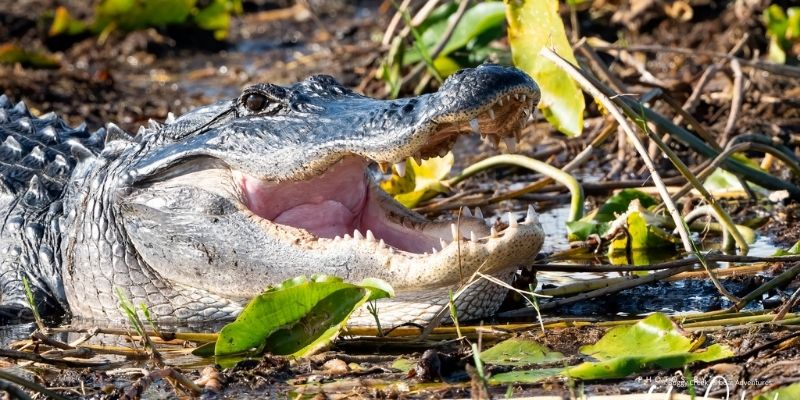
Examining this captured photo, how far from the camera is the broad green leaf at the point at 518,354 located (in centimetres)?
363

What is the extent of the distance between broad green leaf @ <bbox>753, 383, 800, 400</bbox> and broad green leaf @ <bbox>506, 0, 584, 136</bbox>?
219cm

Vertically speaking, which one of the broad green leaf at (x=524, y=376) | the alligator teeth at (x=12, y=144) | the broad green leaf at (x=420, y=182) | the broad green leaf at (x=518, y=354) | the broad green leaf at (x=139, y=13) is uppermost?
the broad green leaf at (x=139, y=13)

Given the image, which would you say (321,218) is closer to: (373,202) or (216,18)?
(373,202)

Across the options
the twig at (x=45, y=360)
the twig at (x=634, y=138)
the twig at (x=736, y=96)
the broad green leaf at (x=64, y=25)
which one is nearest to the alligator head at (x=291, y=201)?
the twig at (x=634, y=138)

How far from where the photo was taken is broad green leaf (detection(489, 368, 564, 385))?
342 cm

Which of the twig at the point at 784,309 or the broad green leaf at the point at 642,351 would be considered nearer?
the broad green leaf at the point at 642,351

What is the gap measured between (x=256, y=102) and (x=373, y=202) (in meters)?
0.56

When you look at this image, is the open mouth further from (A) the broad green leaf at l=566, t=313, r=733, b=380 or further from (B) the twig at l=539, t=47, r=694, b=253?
(A) the broad green leaf at l=566, t=313, r=733, b=380

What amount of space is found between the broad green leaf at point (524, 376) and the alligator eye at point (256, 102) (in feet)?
4.73

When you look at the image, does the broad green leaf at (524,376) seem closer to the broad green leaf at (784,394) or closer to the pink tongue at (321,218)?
the broad green leaf at (784,394)

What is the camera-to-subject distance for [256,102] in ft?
14.6

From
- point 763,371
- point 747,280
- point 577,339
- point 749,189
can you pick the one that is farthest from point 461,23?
point 763,371

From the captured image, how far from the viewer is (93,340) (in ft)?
14.9

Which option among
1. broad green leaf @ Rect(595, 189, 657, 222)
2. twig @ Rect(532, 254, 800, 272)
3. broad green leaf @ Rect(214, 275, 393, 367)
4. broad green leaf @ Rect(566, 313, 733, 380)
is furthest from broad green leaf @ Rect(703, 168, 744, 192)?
broad green leaf @ Rect(214, 275, 393, 367)
